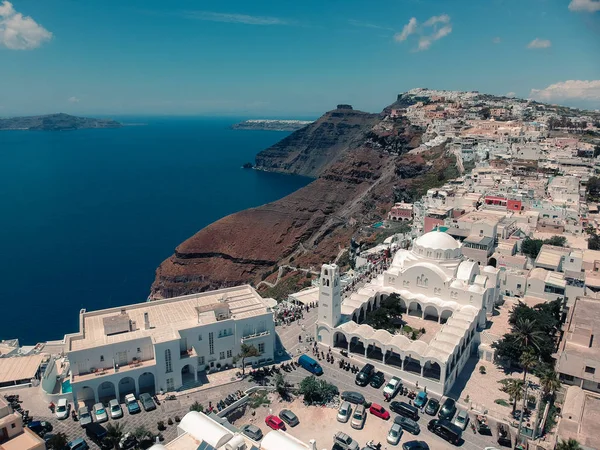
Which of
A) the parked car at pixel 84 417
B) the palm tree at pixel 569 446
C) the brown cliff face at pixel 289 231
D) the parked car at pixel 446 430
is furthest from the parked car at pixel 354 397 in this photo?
the brown cliff face at pixel 289 231

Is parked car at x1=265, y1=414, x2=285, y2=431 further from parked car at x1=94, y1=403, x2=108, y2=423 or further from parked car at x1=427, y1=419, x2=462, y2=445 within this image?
parked car at x1=94, y1=403, x2=108, y2=423

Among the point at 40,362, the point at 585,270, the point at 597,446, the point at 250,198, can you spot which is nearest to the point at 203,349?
the point at 40,362

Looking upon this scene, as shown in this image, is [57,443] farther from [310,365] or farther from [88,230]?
[88,230]

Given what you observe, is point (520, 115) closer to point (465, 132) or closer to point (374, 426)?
point (465, 132)

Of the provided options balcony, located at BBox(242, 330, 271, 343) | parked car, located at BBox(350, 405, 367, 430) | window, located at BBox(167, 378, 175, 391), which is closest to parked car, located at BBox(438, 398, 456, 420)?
parked car, located at BBox(350, 405, 367, 430)

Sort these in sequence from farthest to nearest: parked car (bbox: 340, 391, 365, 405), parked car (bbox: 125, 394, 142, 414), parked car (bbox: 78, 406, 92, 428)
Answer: parked car (bbox: 340, 391, 365, 405) < parked car (bbox: 125, 394, 142, 414) < parked car (bbox: 78, 406, 92, 428)

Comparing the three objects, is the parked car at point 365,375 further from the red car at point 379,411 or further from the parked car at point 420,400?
the parked car at point 420,400
